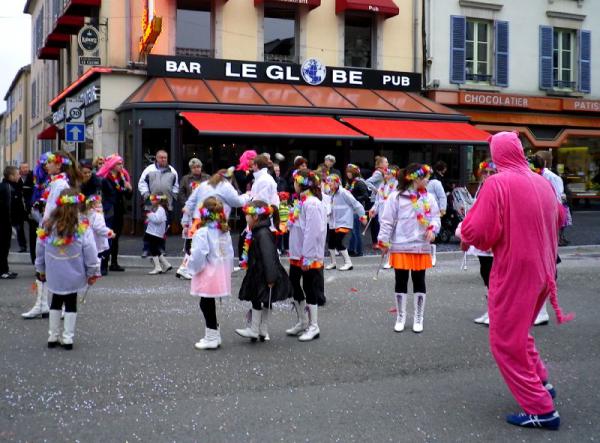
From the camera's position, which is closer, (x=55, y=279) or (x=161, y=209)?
(x=55, y=279)

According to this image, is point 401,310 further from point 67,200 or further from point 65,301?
point 67,200

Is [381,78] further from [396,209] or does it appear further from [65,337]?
[65,337]

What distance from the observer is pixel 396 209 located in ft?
27.2

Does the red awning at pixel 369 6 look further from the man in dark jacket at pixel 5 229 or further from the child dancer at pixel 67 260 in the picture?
the child dancer at pixel 67 260

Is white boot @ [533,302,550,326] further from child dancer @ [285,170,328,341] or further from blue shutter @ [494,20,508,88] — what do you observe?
→ blue shutter @ [494,20,508,88]

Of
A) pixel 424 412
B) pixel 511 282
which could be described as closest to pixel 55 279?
pixel 424 412

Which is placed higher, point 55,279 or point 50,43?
point 50,43

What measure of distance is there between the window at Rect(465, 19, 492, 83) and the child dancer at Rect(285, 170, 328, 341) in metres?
18.3

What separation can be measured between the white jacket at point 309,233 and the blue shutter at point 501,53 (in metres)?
18.9

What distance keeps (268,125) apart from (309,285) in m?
12.4

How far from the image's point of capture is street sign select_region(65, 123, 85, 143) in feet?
56.2

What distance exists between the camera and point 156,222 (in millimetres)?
12594

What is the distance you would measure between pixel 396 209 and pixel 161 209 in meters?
5.43

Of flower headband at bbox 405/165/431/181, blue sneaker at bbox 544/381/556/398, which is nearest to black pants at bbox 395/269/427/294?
flower headband at bbox 405/165/431/181
